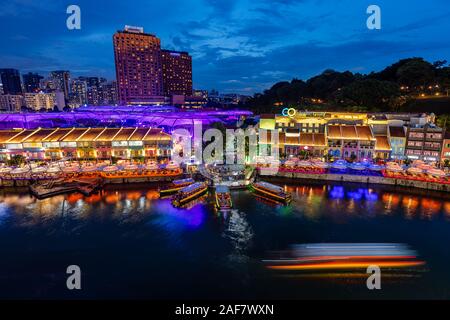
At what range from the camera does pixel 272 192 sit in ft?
113

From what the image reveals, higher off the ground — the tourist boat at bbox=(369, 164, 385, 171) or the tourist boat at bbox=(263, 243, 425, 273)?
the tourist boat at bbox=(369, 164, 385, 171)

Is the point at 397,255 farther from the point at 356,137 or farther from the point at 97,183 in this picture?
the point at 97,183

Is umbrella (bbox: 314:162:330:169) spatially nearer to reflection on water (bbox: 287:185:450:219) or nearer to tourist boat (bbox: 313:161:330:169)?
tourist boat (bbox: 313:161:330:169)

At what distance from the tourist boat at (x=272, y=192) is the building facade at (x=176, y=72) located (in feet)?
527

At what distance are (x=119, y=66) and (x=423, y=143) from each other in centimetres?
14995

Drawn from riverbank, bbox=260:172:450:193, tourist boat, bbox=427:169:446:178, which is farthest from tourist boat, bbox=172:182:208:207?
tourist boat, bbox=427:169:446:178

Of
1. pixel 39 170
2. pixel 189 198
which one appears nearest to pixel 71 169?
pixel 39 170

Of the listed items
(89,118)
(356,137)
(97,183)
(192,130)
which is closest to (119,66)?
(89,118)

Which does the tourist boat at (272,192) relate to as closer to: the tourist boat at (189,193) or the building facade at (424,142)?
the tourist boat at (189,193)

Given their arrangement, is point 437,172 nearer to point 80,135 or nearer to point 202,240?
point 202,240

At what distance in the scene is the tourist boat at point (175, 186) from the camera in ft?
117

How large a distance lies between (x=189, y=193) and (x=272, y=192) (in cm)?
1067

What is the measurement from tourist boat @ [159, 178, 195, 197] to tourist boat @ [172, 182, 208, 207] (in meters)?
2.20

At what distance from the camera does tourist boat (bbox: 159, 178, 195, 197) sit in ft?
117
